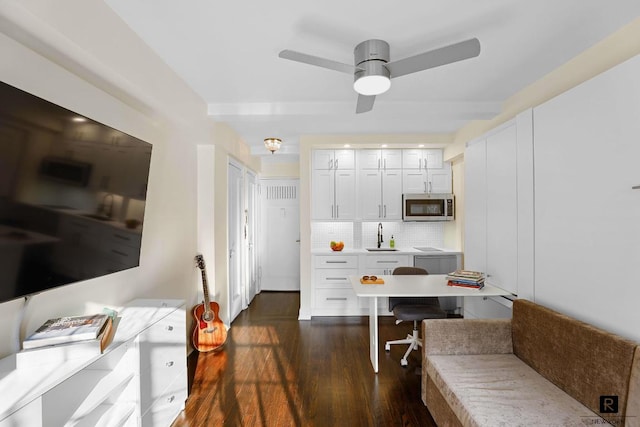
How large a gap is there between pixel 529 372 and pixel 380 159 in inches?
126

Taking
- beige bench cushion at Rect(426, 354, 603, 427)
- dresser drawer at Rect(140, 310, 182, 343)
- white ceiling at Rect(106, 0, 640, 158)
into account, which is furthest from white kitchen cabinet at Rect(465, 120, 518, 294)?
dresser drawer at Rect(140, 310, 182, 343)

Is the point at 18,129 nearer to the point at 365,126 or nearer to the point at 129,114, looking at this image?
the point at 129,114

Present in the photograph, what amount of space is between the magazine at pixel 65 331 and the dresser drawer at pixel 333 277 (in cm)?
295

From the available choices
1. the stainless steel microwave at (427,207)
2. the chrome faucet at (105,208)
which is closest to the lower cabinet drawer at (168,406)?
the chrome faucet at (105,208)

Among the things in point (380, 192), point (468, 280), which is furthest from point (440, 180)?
point (468, 280)

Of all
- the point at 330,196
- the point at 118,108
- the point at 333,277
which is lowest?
the point at 333,277

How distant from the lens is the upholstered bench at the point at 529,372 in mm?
1449

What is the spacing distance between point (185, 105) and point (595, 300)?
11.0ft

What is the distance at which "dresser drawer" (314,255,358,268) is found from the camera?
422cm

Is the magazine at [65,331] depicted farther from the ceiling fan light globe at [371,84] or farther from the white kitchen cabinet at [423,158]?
the white kitchen cabinet at [423,158]

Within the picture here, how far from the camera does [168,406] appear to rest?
1.99 m

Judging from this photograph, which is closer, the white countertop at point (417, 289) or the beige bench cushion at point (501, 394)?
the beige bench cushion at point (501, 394)

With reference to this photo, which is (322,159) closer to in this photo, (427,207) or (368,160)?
Result: (368,160)

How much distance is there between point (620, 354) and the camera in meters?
1.44
